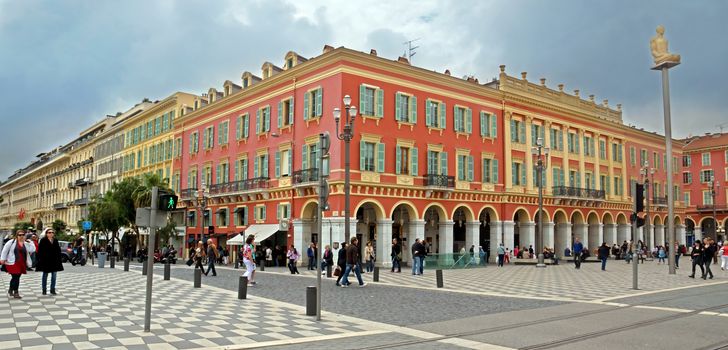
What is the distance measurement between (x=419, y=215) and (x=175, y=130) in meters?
26.8

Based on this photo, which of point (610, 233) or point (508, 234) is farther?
point (610, 233)

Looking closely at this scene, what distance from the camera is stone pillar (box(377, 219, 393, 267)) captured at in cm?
3559

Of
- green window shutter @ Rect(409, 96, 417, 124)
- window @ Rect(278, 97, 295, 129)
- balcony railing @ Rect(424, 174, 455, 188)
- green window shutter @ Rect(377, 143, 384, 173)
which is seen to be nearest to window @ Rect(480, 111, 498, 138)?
balcony railing @ Rect(424, 174, 455, 188)

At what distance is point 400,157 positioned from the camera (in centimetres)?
3694

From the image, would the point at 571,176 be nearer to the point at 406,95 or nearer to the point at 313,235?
the point at 406,95

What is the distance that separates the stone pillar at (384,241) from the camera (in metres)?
35.6

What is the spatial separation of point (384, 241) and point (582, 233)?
22.9 metres

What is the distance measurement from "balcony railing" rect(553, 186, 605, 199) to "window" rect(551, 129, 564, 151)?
3234mm

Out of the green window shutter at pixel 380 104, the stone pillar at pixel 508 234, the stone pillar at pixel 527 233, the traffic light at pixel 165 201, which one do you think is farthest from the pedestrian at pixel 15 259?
the stone pillar at pixel 527 233

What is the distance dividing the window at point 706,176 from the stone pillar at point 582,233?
3351 centimetres

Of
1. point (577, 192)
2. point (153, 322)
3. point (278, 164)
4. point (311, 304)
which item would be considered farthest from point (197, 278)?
point (577, 192)

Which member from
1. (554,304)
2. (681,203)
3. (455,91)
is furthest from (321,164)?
→ (681,203)

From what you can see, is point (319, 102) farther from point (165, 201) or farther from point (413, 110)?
point (165, 201)

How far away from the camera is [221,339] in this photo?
32.9ft
